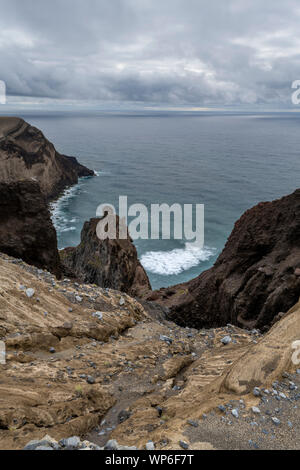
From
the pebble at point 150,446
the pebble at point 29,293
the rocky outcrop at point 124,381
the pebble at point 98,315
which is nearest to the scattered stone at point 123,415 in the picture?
the rocky outcrop at point 124,381

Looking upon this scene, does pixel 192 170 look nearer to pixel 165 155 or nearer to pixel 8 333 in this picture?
pixel 165 155

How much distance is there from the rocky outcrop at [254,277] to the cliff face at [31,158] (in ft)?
246

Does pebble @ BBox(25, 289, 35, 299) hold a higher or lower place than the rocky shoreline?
higher

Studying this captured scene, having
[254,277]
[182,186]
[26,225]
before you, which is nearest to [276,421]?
[254,277]

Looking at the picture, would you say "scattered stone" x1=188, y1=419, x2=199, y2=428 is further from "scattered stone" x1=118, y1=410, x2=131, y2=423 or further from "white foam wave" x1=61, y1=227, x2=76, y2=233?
"white foam wave" x1=61, y1=227, x2=76, y2=233

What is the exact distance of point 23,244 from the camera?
2481 cm

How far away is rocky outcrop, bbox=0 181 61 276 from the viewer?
24578mm

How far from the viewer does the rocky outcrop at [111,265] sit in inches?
1475

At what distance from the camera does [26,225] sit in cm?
2525

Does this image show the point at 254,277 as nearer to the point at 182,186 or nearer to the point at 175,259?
the point at 175,259

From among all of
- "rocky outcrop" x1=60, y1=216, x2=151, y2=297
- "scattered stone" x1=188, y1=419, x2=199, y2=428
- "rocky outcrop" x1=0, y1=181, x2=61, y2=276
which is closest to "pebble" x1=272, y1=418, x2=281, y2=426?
"scattered stone" x1=188, y1=419, x2=199, y2=428

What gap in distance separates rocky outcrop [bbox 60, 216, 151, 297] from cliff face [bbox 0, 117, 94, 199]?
57974 millimetres

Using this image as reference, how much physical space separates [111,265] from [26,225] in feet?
46.1

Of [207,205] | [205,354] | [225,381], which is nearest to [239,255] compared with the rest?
[205,354]
